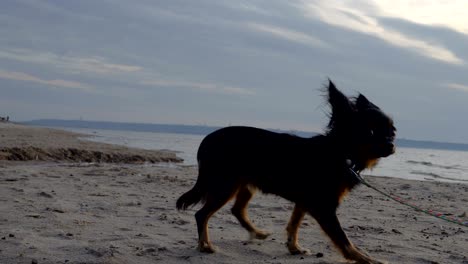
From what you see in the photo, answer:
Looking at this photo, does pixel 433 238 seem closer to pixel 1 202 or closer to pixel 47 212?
pixel 47 212

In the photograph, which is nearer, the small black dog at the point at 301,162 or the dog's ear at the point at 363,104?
the small black dog at the point at 301,162

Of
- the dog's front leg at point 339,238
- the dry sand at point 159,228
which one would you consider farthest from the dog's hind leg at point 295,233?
the dog's front leg at point 339,238

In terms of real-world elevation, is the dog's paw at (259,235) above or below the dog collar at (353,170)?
below

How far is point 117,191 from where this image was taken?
8828mm

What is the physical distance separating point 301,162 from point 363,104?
868mm

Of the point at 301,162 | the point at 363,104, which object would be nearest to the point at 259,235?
the point at 301,162

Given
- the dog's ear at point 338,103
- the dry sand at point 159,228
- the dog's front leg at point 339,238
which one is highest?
the dog's ear at point 338,103

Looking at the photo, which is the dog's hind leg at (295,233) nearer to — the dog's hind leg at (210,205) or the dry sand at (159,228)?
the dry sand at (159,228)

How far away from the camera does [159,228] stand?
6.02m

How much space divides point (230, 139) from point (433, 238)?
2.76 m

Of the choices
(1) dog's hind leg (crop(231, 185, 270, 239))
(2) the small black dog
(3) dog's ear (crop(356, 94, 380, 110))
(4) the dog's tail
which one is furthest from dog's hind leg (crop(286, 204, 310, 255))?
(3) dog's ear (crop(356, 94, 380, 110))

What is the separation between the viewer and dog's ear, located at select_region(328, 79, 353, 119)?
5398 mm

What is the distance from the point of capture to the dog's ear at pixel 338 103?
5.40 meters

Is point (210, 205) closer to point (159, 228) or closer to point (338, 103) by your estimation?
point (159, 228)
